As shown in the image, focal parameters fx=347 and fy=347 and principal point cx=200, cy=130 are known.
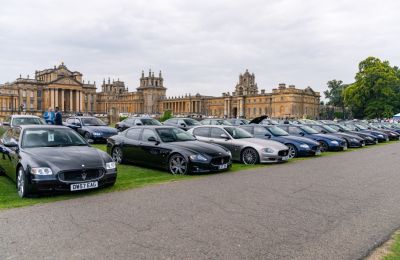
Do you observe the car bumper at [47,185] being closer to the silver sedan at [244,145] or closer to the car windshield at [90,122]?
the silver sedan at [244,145]

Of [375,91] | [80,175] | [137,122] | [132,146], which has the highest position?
[375,91]

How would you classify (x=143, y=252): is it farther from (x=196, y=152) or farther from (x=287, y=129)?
(x=287, y=129)

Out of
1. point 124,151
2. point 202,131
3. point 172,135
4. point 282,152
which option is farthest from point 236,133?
point 124,151

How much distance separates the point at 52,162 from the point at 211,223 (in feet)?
11.6

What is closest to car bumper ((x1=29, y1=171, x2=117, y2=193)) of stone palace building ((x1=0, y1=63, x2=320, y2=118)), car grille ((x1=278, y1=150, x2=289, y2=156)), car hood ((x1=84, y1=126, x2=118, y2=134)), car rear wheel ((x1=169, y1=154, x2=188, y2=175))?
car rear wheel ((x1=169, y1=154, x2=188, y2=175))

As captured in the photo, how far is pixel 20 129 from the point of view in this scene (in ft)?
27.8

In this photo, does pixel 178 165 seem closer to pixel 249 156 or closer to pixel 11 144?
pixel 249 156

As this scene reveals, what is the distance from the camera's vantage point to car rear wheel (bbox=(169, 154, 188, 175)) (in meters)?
9.92

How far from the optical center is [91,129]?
63.4 feet

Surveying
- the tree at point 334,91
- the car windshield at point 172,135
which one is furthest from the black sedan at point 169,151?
the tree at point 334,91

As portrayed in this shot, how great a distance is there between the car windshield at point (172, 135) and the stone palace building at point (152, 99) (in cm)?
7941

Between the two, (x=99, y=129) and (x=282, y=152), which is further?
(x=99, y=129)

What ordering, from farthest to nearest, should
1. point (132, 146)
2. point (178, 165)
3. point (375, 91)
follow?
point (375, 91), point (132, 146), point (178, 165)

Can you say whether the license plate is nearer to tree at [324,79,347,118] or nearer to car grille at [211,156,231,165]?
car grille at [211,156,231,165]
